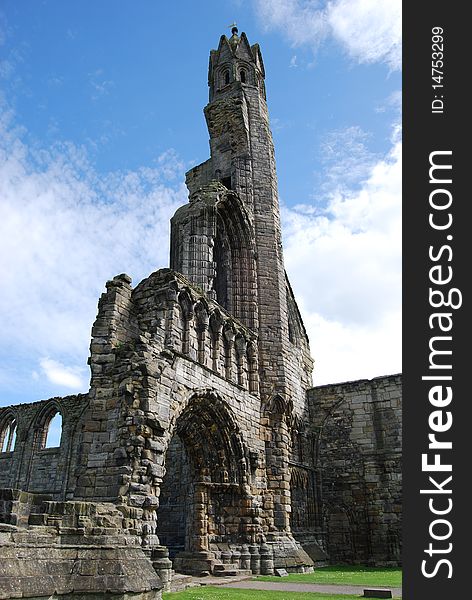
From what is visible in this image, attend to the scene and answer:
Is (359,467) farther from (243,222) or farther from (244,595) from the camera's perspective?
(244,595)

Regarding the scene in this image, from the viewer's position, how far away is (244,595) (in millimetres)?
9250

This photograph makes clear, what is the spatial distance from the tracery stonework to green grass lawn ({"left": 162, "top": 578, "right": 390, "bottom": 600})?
609 millimetres

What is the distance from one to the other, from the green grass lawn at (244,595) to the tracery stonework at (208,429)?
61 centimetres

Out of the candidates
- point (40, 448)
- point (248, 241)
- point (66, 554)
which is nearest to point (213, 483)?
point (66, 554)

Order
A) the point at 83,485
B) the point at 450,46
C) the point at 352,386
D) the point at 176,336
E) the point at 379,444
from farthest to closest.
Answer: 1. the point at 352,386
2. the point at 379,444
3. the point at 176,336
4. the point at 83,485
5. the point at 450,46

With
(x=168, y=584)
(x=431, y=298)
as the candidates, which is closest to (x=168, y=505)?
(x=168, y=584)

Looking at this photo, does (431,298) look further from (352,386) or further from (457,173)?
(352,386)

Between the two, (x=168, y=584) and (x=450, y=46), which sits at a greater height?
(x=450, y=46)

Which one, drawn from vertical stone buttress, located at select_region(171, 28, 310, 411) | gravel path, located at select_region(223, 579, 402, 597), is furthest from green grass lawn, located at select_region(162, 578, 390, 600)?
vertical stone buttress, located at select_region(171, 28, 310, 411)

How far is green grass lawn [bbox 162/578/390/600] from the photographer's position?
868cm

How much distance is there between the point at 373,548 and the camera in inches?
689

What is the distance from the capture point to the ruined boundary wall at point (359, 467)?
17.7 m

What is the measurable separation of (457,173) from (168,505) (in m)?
14.0

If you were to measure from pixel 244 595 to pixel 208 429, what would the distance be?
17.9ft
